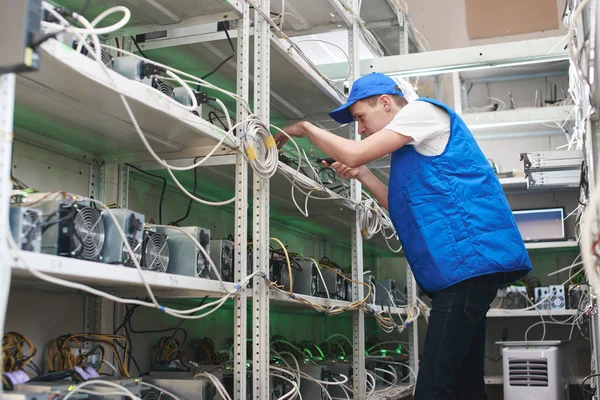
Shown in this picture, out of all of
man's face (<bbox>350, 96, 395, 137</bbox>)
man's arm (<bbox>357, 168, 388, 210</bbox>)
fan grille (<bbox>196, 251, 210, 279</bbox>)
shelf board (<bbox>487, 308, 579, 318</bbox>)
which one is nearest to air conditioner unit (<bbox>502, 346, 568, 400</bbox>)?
shelf board (<bbox>487, 308, 579, 318</bbox>)

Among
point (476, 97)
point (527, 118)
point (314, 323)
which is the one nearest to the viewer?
point (527, 118)

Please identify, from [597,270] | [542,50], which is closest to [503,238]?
[597,270]

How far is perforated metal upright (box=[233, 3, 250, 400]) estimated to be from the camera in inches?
81.4

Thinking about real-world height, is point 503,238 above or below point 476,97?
below

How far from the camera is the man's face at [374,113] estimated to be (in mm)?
2465

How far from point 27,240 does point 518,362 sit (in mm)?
3236

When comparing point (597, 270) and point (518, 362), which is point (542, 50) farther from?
point (597, 270)

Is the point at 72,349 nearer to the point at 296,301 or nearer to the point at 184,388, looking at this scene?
the point at 184,388

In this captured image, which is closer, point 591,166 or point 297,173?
point 591,166

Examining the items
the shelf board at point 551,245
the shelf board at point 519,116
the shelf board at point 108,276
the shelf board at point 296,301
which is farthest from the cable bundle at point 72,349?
the shelf board at point 551,245

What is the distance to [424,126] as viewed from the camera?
222 cm

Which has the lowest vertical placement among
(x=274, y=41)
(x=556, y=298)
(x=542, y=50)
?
(x=556, y=298)

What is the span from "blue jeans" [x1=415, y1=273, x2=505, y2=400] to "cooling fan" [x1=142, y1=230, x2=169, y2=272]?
0.83 m

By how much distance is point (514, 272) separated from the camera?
2.24 m
